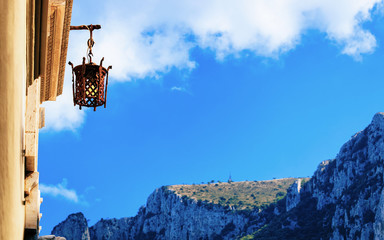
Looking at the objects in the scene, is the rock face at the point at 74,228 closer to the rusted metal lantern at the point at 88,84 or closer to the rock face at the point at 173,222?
the rock face at the point at 173,222

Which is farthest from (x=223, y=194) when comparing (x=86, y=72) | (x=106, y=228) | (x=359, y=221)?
(x=86, y=72)

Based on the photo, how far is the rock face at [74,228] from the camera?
136 m

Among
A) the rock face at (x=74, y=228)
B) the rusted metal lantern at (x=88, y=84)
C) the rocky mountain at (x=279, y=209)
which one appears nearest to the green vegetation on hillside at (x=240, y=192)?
the rocky mountain at (x=279, y=209)

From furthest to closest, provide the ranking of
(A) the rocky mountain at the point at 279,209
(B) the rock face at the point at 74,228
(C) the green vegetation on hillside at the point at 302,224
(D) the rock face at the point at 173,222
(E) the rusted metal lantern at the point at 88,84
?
(D) the rock face at the point at 173,222 → (B) the rock face at the point at 74,228 → (C) the green vegetation on hillside at the point at 302,224 → (A) the rocky mountain at the point at 279,209 → (E) the rusted metal lantern at the point at 88,84

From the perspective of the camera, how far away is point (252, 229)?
13362 centimetres

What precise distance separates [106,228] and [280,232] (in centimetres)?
6132

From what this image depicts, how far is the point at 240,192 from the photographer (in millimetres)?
158375

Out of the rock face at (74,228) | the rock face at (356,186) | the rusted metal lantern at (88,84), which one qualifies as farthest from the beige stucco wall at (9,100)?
the rock face at (74,228)

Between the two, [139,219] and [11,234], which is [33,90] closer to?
[11,234]

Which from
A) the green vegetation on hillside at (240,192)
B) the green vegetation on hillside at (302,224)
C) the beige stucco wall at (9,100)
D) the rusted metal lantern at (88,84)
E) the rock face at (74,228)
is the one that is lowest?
the beige stucco wall at (9,100)

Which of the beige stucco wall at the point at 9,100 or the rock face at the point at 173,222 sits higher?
the rock face at the point at 173,222

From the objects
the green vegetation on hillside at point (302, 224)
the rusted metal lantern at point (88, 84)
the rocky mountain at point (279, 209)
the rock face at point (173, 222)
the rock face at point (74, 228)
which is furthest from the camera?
the rock face at point (173, 222)

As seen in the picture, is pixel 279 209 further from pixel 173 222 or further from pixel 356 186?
pixel 173 222

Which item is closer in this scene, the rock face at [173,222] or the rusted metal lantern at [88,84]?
the rusted metal lantern at [88,84]
